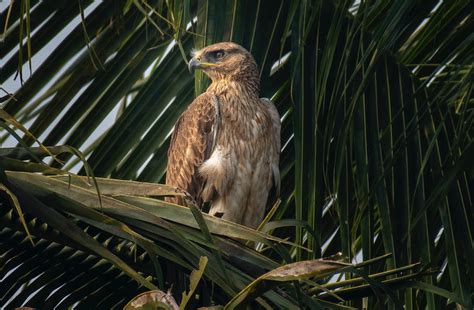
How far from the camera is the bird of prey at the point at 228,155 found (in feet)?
17.7

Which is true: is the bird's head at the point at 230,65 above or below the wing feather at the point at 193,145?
above

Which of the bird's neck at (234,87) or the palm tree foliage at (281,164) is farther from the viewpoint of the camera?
the bird's neck at (234,87)

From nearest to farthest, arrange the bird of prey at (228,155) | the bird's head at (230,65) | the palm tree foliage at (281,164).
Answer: the palm tree foliage at (281,164)
the bird of prey at (228,155)
the bird's head at (230,65)

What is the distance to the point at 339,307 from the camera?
9.46 ft

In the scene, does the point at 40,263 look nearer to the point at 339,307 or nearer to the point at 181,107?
the point at 339,307

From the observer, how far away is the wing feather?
543cm

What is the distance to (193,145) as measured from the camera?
18.1 feet

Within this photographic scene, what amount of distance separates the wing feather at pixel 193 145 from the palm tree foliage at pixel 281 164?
28cm

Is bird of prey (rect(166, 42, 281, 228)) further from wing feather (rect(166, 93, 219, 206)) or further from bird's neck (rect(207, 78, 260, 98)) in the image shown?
bird's neck (rect(207, 78, 260, 98))

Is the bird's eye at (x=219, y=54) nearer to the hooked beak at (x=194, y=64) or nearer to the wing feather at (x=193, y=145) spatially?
the wing feather at (x=193, y=145)

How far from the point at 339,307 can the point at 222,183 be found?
2.54m

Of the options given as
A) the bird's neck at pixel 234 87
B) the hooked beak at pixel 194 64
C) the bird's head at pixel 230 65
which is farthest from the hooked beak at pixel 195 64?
the bird's neck at pixel 234 87

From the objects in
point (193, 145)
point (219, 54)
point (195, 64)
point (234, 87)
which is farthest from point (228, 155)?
point (219, 54)

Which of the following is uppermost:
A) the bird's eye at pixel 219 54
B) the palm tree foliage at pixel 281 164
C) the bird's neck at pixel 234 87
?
the bird's eye at pixel 219 54
